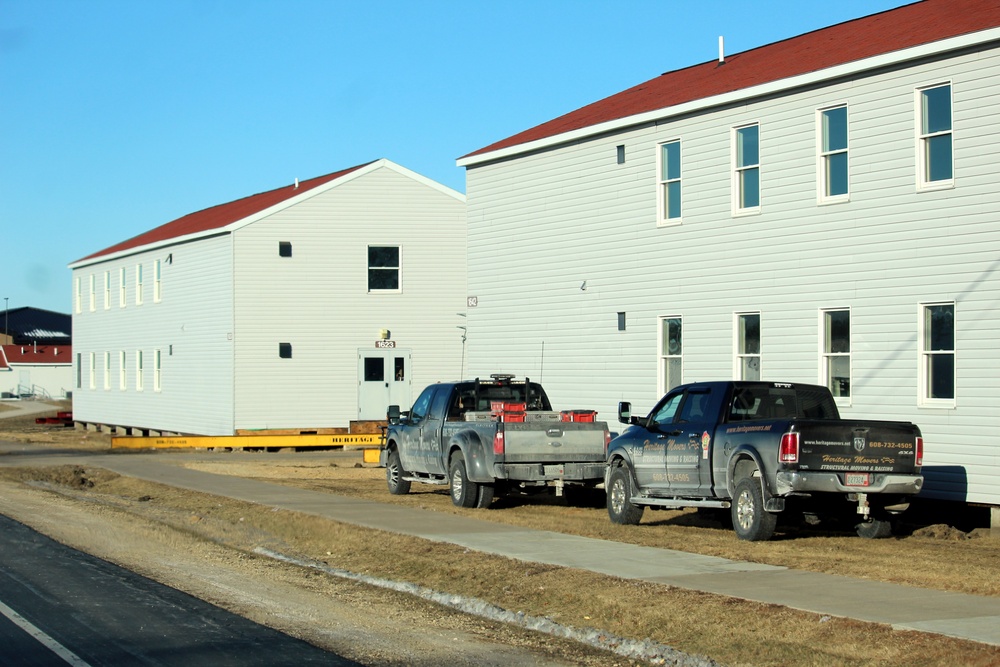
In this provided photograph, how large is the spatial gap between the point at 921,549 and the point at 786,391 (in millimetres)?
2534

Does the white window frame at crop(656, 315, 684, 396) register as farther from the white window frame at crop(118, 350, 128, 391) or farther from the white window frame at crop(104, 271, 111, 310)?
the white window frame at crop(104, 271, 111, 310)

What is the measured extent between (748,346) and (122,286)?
30.7 metres

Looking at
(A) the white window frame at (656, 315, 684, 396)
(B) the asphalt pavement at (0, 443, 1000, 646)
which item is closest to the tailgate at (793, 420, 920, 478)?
(B) the asphalt pavement at (0, 443, 1000, 646)

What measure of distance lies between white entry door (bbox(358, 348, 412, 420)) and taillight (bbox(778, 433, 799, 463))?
24.8 m

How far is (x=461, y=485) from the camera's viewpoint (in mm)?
19516

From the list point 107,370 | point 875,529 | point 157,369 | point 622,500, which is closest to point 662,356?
point 622,500

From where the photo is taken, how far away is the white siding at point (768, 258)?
17.5 m

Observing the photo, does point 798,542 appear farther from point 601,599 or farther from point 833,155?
point 833,155

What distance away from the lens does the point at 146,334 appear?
4341 cm

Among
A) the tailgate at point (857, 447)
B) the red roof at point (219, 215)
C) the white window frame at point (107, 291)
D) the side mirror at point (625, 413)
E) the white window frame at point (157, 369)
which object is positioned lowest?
the tailgate at point (857, 447)

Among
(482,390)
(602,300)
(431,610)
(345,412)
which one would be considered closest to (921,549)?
(431,610)

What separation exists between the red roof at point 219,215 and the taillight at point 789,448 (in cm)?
2623

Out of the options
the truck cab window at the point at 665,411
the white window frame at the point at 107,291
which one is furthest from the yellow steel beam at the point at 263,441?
the truck cab window at the point at 665,411

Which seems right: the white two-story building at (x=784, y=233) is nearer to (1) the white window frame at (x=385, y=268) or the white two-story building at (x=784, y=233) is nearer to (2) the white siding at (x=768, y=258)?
(2) the white siding at (x=768, y=258)
